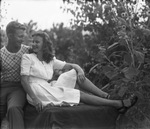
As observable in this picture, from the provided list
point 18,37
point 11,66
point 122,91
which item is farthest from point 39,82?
point 122,91

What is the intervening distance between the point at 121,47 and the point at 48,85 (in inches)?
71.3

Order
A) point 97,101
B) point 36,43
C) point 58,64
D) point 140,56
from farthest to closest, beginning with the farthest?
point 58,64 < point 140,56 < point 36,43 < point 97,101

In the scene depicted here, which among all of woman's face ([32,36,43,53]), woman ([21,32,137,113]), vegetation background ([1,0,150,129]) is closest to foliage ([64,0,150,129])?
vegetation background ([1,0,150,129])

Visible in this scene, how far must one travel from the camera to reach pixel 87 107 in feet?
12.1

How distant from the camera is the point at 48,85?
3.80 meters

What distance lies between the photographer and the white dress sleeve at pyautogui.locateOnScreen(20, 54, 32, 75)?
12.1ft

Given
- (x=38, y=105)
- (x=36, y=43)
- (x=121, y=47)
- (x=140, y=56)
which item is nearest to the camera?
(x=38, y=105)

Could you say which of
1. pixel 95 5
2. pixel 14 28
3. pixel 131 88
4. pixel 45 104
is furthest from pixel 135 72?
pixel 95 5

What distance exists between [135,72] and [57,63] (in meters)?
0.93

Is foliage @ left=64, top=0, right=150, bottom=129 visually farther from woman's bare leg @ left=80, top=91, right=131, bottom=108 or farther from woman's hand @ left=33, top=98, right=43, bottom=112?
woman's hand @ left=33, top=98, right=43, bottom=112

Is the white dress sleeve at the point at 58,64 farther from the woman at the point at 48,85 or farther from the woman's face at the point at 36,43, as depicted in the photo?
the woman's face at the point at 36,43

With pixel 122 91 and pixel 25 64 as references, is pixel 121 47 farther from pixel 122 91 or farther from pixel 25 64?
pixel 25 64

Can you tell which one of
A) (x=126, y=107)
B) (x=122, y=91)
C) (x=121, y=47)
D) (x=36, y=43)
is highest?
(x=36, y=43)

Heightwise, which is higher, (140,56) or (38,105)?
(140,56)
